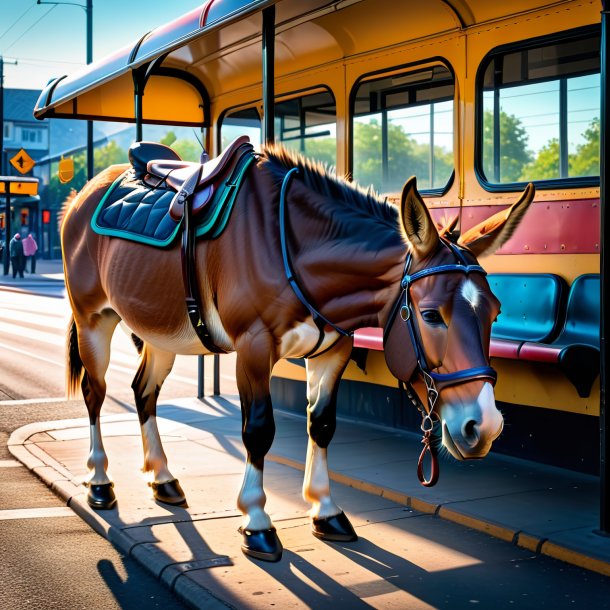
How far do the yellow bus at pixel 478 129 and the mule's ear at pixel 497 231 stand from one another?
1.14 metres

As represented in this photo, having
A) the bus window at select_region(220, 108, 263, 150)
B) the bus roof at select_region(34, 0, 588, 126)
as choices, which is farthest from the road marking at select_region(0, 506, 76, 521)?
the bus window at select_region(220, 108, 263, 150)

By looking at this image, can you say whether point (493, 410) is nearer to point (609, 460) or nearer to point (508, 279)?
point (609, 460)

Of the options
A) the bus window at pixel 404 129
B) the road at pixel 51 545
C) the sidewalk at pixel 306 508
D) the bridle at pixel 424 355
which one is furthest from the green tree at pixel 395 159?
the bridle at pixel 424 355

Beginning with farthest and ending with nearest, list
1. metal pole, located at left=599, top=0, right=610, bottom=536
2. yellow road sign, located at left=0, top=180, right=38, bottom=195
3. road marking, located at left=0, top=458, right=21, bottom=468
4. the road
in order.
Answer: yellow road sign, located at left=0, top=180, right=38, bottom=195
road marking, located at left=0, top=458, right=21, bottom=468
metal pole, located at left=599, top=0, right=610, bottom=536
the road

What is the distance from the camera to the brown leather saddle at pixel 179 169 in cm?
567

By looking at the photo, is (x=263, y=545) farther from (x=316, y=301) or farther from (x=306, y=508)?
(x=316, y=301)

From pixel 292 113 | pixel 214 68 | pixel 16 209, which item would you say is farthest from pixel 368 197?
pixel 16 209

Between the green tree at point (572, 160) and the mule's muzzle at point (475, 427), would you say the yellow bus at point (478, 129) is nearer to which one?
the green tree at point (572, 160)

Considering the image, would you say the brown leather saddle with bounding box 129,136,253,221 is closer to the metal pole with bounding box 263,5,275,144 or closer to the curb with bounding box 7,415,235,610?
the metal pole with bounding box 263,5,275,144

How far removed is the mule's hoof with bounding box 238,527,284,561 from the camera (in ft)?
17.1

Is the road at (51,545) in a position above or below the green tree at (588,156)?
below

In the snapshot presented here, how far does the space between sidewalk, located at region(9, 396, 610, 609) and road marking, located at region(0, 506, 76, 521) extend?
0.09 meters

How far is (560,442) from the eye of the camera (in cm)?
716

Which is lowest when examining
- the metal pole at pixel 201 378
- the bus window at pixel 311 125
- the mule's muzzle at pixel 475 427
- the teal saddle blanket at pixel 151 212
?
the metal pole at pixel 201 378
